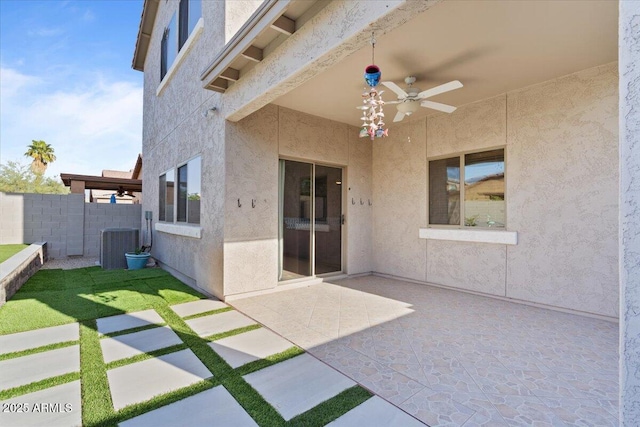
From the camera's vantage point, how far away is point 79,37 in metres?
10.4

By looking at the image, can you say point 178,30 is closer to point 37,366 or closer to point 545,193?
point 37,366

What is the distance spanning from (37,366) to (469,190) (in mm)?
6518

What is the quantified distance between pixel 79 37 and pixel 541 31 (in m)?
13.6

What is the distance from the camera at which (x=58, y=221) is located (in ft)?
30.1

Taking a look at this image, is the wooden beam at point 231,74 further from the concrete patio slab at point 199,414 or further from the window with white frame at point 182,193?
the concrete patio slab at point 199,414

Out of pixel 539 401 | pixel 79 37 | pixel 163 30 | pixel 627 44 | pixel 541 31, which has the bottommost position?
pixel 539 401

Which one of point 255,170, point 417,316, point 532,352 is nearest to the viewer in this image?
point 532,352

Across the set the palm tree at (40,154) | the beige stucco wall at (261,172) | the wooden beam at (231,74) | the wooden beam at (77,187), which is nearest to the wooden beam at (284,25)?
the wooden beam at (231,74)

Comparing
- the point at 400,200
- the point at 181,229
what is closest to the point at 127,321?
the point at 181,229

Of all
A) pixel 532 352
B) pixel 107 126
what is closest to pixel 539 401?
pixel 532 352

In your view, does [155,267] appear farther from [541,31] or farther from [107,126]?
[107,126]

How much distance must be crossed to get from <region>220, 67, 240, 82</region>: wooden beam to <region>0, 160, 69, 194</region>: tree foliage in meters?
21.7

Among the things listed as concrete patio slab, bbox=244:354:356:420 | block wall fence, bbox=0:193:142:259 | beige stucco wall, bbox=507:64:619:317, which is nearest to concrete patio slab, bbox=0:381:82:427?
concrete patio slab, bbox=244:354:356:420

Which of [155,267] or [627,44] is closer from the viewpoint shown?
[627,44]
